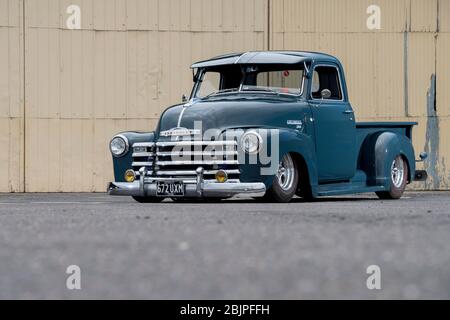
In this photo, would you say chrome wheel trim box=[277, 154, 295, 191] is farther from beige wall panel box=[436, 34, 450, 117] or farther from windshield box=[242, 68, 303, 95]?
beige wall panel box=[436, 34, 450, 117]

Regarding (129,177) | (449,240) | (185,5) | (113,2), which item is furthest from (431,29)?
(449,240)

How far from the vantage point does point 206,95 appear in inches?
571

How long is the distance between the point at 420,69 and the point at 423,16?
101 centimetres

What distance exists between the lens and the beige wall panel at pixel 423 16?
21062 mm

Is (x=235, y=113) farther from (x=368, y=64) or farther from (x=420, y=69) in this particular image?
(x=420, y=69)

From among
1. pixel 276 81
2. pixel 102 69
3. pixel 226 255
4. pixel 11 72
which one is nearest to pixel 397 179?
pixel 276 81

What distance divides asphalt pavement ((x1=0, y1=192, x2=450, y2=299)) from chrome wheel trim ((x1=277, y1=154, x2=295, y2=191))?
3.10 m

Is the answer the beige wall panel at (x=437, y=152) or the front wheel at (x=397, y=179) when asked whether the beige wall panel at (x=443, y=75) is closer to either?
the beige wall panel at (x=437, y=152)

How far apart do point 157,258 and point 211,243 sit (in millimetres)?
886

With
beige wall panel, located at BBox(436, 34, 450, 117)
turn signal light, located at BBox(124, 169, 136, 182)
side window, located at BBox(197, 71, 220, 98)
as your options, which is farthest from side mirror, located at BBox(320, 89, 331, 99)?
beige wall panel, located at BBox(436, 34, 450, 117)

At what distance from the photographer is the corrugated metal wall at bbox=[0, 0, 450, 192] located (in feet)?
66.2

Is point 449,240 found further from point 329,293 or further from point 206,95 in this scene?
point 206,95

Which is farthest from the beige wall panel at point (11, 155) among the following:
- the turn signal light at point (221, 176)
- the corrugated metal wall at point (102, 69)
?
the turn signal light at point (221, 176)

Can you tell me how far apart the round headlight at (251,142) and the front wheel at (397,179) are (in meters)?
3.33
